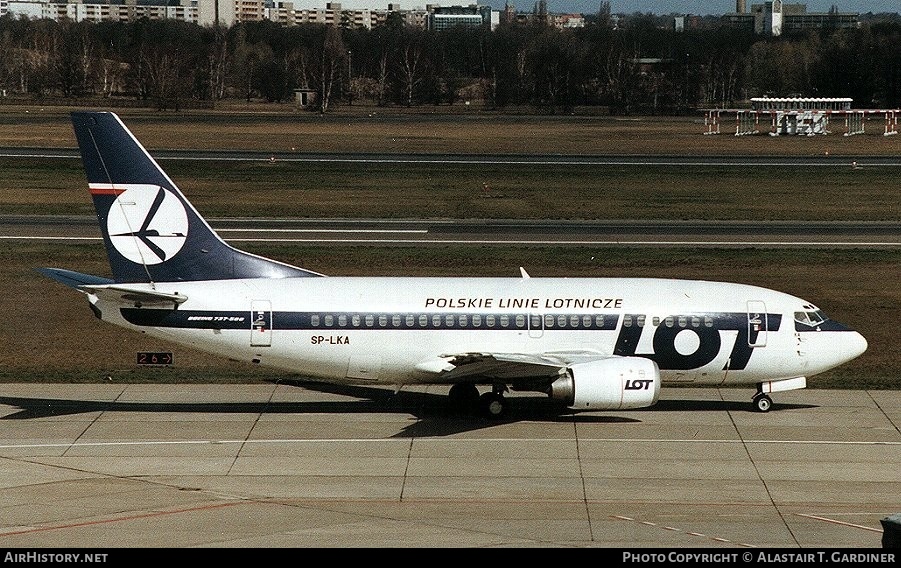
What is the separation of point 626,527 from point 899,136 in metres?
115

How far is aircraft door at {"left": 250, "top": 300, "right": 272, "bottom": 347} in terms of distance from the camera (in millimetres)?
32250

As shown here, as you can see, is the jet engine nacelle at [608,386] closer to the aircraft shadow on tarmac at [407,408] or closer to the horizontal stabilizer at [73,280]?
the aircraft shadow on tarmac at [407,408]

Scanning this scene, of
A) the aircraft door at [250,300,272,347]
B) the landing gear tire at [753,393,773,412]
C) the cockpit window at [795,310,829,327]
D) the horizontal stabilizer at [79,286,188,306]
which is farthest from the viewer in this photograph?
the landing gear tire at [753,393,773,412]

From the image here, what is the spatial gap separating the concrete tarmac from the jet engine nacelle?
101cm

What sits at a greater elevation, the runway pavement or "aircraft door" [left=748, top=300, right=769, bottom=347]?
"aircraft door" [left=748, top=300, right=769, bottom=347]

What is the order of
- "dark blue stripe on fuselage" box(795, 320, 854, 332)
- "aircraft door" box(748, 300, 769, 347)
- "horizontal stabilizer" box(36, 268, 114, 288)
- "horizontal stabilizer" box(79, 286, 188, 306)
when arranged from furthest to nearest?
1. "dark blue stripe on fuselage" box(795, 320, 854, 332)
2. "aircraft door" box(748, 300, 769, 347)
3. "horizontal stabilizer" box(36, 268, 114, 288)
4. "horizontal stabilizer" box(79, 286, 188, 306)

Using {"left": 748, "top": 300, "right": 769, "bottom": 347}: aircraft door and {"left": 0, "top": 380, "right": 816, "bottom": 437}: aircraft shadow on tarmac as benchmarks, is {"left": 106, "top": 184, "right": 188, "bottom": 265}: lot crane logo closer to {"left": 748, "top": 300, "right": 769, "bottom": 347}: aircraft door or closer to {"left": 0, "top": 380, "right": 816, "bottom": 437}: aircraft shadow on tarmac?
{"left": 0, "top": 380, "right": 816, "bottom": 437}: aircraft shadow on tarmac

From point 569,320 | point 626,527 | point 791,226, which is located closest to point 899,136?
point 791,226

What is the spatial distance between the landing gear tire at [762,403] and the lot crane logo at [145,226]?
15539 mm

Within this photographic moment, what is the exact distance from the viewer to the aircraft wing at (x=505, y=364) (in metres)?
31.3

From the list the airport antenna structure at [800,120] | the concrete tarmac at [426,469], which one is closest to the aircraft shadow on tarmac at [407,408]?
the concrete tarmac at [426,469]

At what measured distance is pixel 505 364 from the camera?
3145 cm

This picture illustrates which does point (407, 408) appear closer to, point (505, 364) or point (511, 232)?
point (505, 364)

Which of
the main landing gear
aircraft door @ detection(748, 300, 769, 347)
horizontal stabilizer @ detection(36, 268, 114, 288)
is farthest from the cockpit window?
horizontal stabilizer @ detection(36, 268, 114, 288)
